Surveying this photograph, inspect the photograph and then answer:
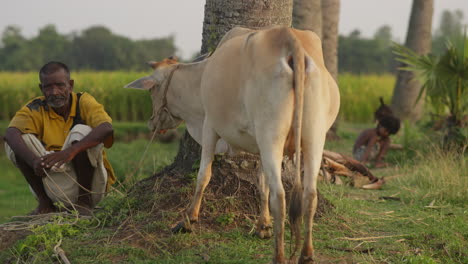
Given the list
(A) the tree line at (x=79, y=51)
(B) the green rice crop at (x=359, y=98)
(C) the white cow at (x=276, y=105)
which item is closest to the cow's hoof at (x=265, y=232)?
(C) the white cow at (x=276, y=105)

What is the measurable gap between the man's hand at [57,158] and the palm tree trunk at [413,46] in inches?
379

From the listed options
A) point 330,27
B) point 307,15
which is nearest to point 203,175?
point 307,15

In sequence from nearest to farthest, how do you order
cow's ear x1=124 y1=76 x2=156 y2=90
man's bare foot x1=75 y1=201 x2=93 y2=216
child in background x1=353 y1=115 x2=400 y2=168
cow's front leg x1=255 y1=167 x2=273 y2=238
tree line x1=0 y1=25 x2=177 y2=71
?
1. cow's front leg x1=255 y1=167 x2=273 y2=238
2. cow's ear x1=124 y1=76 x2=156 y2=90
3. man's bare foot x1=75 y1=201 x2=93 y2=216
4. child in background x1=353 y1=115 x2=400 y2=168
5. tree line x1=0 y1=25 x2=177 y2=71

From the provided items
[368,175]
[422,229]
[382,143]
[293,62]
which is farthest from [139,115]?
[293,62]

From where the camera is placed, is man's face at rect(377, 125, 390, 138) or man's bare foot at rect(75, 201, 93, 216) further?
man's face at rect(377, 125, 390, 138)

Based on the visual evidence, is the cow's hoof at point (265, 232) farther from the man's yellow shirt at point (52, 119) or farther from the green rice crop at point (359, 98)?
the green rice crop at point (359, 98)

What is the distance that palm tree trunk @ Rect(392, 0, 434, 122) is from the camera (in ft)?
42.3

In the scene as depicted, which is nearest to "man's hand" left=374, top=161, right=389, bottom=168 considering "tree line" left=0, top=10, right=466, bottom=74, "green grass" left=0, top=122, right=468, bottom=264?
"green grass" left=0, top=122, right=468, bottom=264

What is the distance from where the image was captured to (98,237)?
14.0ft

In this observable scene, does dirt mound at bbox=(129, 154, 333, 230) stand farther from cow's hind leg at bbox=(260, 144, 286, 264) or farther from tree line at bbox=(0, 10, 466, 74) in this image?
tree line at bbox=(0, 10, 466, 74)

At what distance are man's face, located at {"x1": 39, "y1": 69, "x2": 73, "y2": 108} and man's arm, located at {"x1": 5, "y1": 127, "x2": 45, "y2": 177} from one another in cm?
34

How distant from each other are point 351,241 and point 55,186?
234 cm

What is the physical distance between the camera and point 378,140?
8742 millimetres

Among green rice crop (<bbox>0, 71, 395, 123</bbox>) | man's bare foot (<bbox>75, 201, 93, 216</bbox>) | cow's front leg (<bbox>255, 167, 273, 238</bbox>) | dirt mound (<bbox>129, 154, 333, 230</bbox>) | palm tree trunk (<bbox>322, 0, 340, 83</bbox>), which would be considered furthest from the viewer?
green rice crop (<bbox>0, 71, 395, 123</bbox>)
